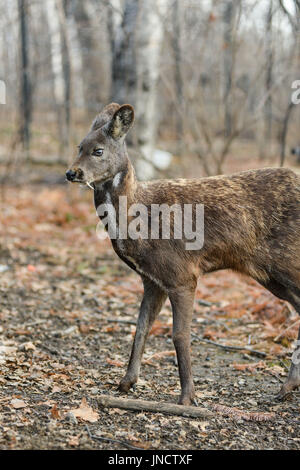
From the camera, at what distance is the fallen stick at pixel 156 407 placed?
4605 millimetres

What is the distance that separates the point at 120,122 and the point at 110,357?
260 cm

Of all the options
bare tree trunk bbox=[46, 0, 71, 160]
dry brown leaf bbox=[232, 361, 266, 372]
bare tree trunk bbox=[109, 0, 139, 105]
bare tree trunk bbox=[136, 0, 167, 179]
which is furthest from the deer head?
bare tree trunk bbox=[46, 0, 71, 160]

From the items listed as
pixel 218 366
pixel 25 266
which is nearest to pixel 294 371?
pixel 218 366

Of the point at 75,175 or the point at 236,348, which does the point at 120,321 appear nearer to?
the point at 236,348

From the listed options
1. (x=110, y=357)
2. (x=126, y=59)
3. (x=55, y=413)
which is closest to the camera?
(x=55, y=413)

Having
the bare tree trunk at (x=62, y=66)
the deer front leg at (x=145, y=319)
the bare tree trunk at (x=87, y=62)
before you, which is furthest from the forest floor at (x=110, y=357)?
the bare tree trunk at (x=87, y=62)

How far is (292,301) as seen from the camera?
5254 mm

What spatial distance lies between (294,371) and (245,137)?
100ft

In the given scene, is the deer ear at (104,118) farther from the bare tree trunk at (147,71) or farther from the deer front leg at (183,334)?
the bare tree trunk at (147,71)

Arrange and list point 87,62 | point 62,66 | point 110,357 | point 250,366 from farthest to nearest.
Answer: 1. point 87,62
2. point 62,66
3. point 110,357
4. point 250,366

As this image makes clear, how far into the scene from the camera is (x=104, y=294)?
8.30 m

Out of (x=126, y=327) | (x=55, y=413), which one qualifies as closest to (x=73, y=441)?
(x=55, y=413)

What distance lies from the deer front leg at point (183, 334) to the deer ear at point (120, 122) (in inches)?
56.9

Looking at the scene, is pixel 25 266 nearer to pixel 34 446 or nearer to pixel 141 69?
pixel 141 69
